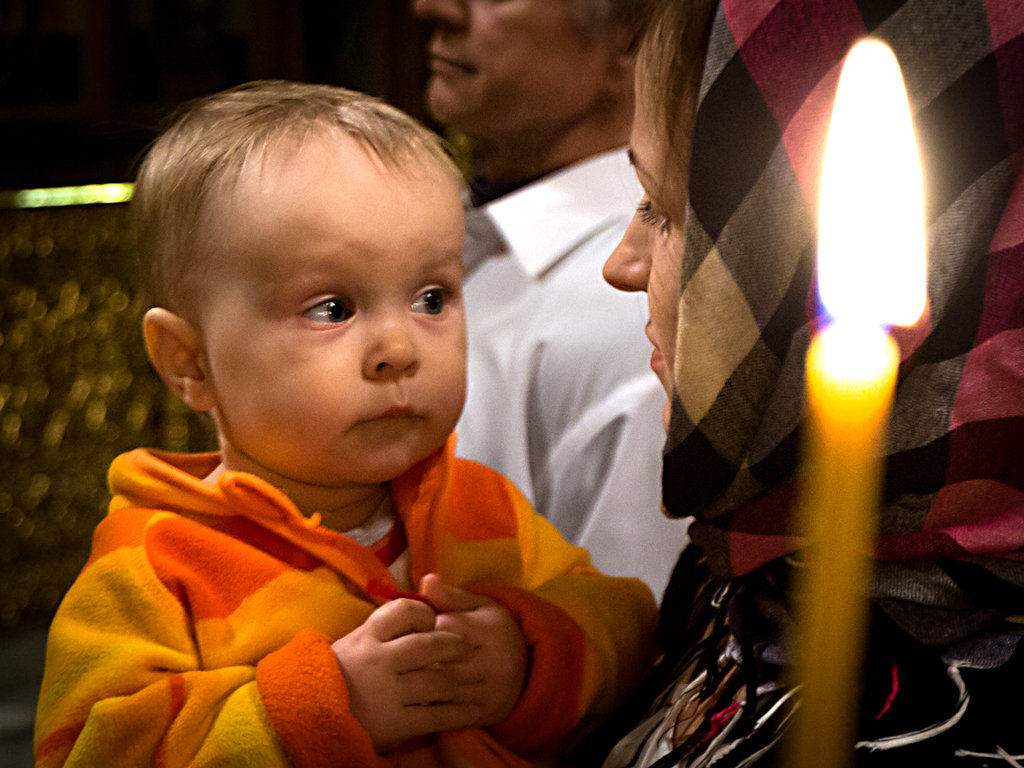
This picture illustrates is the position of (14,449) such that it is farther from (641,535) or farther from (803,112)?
(803,112)

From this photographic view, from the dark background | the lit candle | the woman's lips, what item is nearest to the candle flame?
the lit candle

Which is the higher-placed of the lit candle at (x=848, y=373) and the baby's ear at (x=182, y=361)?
the lit candle at (x=848, y=373)

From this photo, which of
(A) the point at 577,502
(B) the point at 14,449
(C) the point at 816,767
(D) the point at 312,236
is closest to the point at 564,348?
(A) the point at 577,502

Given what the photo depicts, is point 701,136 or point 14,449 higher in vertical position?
point 701,136

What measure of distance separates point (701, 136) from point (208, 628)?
51 centimetres

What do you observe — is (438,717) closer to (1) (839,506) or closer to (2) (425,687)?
(2) (425,687)

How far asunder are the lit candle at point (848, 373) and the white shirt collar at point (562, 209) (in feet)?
4.28

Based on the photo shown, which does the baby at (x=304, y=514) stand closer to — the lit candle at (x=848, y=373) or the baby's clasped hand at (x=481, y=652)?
the baby's clasped hand at (x=481, y=652)

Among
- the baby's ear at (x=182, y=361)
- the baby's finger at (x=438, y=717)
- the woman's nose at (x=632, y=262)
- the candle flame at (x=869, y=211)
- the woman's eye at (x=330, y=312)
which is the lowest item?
the baby's finger at (x=438, y=717)

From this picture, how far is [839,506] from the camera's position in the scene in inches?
12.3

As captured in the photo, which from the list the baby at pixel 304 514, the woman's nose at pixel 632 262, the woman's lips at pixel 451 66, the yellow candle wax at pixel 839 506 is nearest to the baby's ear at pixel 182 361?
the baby at pixel 304 514

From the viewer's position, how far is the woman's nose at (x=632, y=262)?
0.94 meters

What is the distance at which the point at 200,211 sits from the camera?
89 centimetres

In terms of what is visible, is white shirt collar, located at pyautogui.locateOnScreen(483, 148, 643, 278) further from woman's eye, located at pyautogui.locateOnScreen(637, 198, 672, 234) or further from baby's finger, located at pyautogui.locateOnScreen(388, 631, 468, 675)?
baby's finger, located at pyautogui.locateOnScreen(388, 631, 468, 675)
